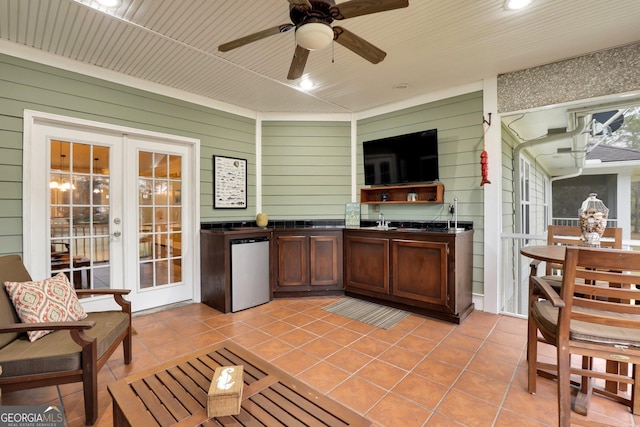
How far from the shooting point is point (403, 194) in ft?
13.9

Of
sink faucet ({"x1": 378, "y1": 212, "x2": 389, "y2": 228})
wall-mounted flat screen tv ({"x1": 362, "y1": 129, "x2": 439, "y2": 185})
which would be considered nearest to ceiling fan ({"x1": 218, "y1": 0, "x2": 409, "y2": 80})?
wall-mounted flat screen tv ({"x1": 362, "y1": 129, "x2": 439, "y2": 185})

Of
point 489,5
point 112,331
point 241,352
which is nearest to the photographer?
point 241,352

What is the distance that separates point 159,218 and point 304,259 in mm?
1952

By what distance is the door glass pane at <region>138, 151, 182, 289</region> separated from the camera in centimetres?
354

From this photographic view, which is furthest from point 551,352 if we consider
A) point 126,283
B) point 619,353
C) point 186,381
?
point 126,283

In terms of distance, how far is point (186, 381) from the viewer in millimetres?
1393

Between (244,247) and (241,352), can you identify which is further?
(244,247)

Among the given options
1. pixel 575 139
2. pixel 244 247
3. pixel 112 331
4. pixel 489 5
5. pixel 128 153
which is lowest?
pixel 112 331

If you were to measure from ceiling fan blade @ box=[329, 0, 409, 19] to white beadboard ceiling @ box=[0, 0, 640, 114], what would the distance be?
71 centimetres

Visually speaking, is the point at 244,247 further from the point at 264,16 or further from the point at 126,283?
the point at 264,16

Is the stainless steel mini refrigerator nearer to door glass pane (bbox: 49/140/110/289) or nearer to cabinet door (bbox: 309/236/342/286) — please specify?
cabinet door (bbox: 309/236/342/286)

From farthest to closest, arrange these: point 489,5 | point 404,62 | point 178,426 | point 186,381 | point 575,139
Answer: point 575,139, point 404,62, point 489,5, point 186,381, point 178,426

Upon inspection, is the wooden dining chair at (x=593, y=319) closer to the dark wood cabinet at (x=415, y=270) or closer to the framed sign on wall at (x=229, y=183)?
the dark wood cabinet at (x=415, y=270)

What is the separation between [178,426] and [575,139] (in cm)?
527
